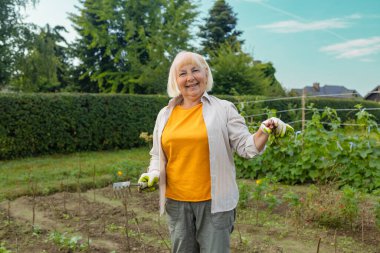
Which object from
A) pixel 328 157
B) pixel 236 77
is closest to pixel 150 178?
pixel 328 157

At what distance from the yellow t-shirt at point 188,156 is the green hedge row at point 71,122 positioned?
8.05m

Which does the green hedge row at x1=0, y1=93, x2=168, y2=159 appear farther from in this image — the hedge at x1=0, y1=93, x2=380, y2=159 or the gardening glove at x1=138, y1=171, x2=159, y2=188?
the gardening glove at x1=138, y1=171, x2=159, y2=188

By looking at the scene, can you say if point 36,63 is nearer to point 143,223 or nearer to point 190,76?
point 143,223

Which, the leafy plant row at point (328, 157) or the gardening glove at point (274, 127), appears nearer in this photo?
the gardening glove at point (274, 127)

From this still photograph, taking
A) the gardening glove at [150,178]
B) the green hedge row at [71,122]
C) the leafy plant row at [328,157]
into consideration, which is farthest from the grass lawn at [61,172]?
the gardening glove at [150,178]

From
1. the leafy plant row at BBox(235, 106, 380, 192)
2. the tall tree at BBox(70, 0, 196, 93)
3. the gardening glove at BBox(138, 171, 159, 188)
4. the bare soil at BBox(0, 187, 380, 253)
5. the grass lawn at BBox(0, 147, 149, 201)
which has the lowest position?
the grass lawn at BBox(0, 147, 149, 201)

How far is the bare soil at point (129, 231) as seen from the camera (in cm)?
344

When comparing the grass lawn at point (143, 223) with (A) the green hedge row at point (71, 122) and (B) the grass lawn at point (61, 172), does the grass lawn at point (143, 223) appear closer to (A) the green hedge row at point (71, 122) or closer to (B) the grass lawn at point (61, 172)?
(B) the grass lawn at point (61, 172)

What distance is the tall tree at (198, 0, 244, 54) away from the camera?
30.6 metres

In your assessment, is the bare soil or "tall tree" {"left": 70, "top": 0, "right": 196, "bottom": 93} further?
"tall tree" {"left": 70, "top": 0, "right": 196, "bottom": 93}

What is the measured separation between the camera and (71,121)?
407 inches

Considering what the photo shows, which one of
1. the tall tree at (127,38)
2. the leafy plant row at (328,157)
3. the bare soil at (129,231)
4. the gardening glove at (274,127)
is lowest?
the bare soil at (129,231)

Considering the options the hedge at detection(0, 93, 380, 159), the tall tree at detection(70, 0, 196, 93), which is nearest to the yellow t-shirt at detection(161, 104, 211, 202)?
the hedge at detection(0, 93, 380, 159)

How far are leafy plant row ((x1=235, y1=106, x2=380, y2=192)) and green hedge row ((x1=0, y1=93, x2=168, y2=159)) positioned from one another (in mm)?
5677
